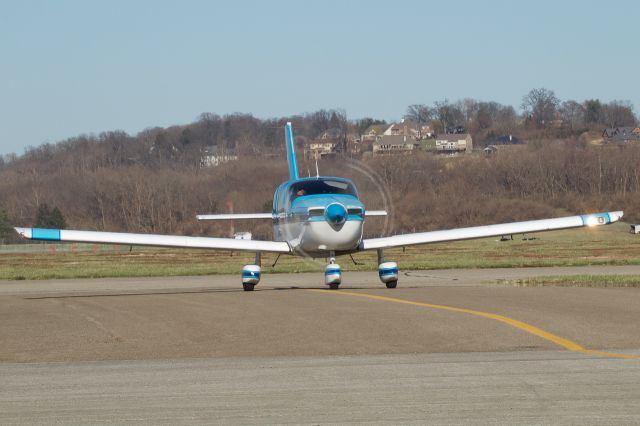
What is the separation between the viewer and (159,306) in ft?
60.7

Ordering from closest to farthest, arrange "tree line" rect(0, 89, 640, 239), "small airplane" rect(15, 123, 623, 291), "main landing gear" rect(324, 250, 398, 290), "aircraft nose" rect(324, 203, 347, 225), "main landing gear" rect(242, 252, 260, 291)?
"aircraft nose" rect(324, 203, 347, 225), "small airplane" rect(15, 123, 623, 291), "main landing gear" rect(324, 250, 398, 290), "main landing gear" rect(242, 252, 260, 291), "tree line" rect(0, 89, 640, 239)

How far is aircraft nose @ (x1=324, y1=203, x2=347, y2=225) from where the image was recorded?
21422 mm

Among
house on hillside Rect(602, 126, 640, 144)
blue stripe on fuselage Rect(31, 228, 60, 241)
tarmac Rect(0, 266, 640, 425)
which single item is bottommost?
tarmac Rect(0, 266, 640, 425)

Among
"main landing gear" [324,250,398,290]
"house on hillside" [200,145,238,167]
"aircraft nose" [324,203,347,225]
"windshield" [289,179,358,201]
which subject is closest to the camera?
"aircraft nose" [324,203,347,225]

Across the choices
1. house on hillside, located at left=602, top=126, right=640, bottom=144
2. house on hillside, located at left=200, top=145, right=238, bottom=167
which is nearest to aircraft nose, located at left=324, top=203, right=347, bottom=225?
house on hillside, located at left=200, top=145, right=238, bottom=167

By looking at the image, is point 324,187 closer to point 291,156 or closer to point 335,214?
point 335,214

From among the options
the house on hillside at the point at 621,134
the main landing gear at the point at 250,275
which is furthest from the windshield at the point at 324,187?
the house on hillside at the point at 621,134

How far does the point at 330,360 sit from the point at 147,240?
11681 mm

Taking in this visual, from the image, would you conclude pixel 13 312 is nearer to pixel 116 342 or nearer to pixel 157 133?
pixel 116 342

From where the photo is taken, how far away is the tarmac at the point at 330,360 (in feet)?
25.9

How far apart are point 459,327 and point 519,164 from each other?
107 metres

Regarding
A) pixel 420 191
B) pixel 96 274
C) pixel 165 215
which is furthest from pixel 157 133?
pixel 96 274

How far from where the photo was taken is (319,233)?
71.7 ft

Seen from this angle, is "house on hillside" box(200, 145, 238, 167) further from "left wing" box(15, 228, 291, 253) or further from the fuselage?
the fuselage
